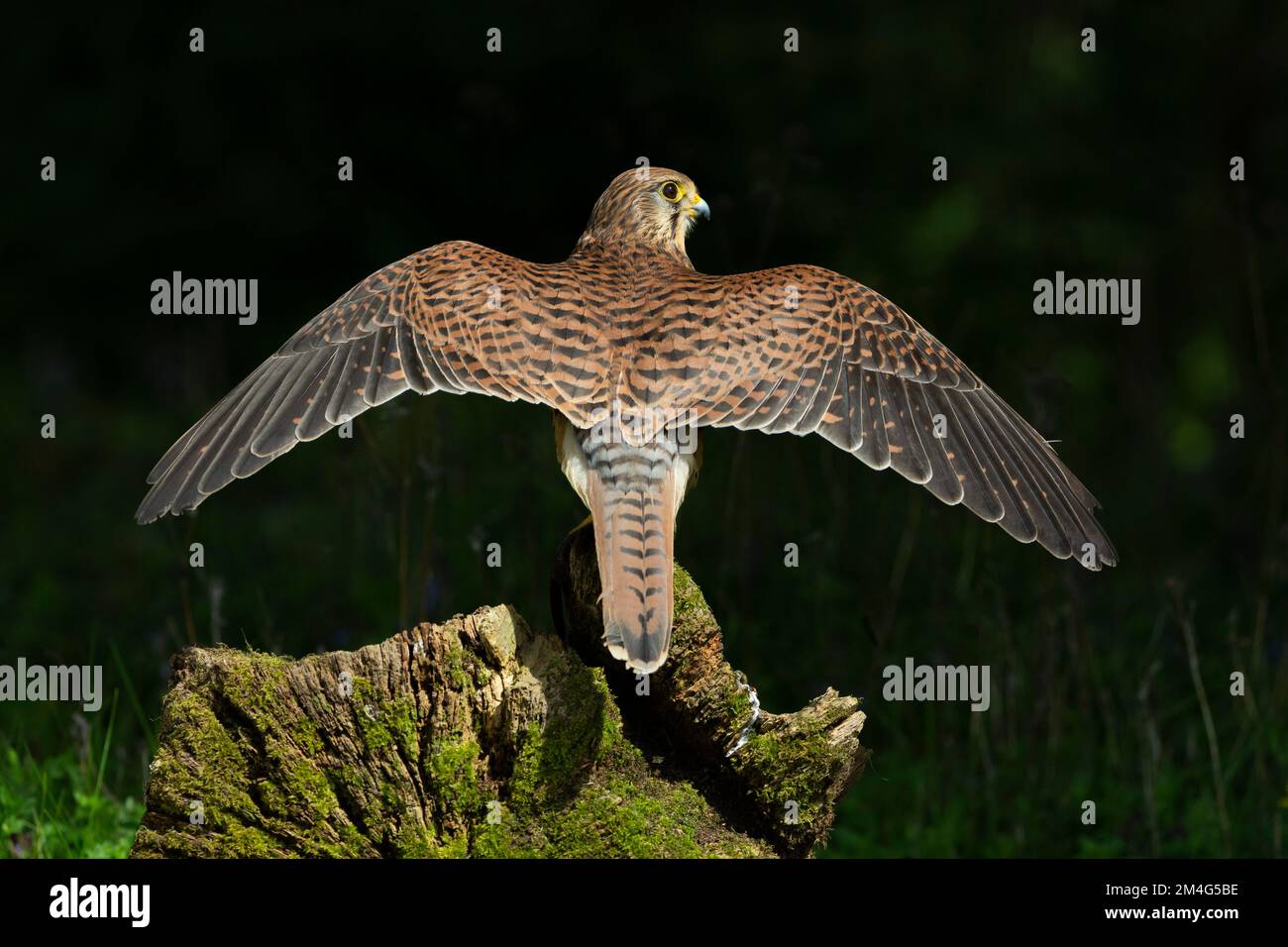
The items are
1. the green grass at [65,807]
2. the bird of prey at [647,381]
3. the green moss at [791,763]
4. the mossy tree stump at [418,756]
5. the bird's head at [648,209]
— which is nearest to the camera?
the mossy tree stump at [418,756]

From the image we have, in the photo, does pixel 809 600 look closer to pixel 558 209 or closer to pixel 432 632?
pixel 432 632

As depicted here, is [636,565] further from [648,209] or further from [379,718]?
[648,209]

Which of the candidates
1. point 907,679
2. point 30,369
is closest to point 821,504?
point 907,679

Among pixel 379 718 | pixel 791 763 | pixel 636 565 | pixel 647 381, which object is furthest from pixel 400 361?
pixel 791 763

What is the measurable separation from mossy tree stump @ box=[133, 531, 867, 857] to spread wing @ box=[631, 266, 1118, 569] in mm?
758

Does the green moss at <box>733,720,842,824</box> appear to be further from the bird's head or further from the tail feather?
the bird's head

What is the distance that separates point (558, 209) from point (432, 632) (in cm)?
558

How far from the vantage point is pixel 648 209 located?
17.1 ft

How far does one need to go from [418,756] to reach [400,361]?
122 cm

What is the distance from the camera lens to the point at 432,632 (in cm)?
349

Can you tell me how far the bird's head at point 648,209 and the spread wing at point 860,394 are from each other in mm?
604

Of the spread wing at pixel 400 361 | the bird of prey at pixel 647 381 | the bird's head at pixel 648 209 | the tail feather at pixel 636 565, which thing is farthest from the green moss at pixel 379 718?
the bird's head at pixel 648 209

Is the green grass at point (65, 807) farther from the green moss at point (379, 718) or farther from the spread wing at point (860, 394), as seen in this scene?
the spread wing at point (860, 394)

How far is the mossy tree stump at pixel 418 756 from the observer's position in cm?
345
